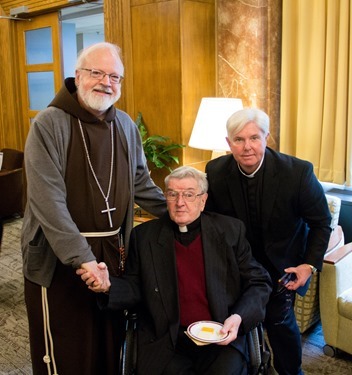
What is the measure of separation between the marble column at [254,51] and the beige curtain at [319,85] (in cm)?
9

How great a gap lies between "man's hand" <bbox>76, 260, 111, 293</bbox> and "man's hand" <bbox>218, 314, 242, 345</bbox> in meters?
0.47

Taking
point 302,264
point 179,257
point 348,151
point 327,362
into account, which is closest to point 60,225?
point 179,257

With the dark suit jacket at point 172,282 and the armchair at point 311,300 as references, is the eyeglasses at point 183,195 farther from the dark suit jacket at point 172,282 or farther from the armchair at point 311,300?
the armchair at point 311,300

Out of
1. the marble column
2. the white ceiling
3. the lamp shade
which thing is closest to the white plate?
the lamp shade

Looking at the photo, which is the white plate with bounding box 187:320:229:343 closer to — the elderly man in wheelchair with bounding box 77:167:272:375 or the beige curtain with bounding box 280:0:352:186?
the elderly man in wheelchair with bounding box 77:167:272:375

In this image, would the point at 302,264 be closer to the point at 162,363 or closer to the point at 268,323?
the point at 268,323

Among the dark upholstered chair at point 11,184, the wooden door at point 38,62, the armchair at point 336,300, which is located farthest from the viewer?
the wooden door at point 38,62

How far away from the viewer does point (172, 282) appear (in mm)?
2029

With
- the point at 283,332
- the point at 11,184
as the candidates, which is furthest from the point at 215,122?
the point at 11,184

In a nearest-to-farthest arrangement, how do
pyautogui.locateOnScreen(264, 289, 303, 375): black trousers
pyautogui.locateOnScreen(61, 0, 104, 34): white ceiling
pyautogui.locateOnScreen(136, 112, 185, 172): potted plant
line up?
pyautogui.locateOnScreen(264, 289, 303, 375): black trousers, pyautogui.locateOnScreen(136, 112, 185, 172): potted plant, pyautogui.locateOnScreen(61, 0, 104, 34): white ceiling

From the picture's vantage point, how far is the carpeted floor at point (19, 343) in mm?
2754

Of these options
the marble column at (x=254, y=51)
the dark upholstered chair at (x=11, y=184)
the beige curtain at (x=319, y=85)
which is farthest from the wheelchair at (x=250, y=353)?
the dark upholstered chair at (x=11, y=184)

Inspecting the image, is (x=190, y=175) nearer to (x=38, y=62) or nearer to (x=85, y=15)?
(x=85, y=15)

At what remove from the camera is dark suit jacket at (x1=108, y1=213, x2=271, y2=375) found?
1966mm
